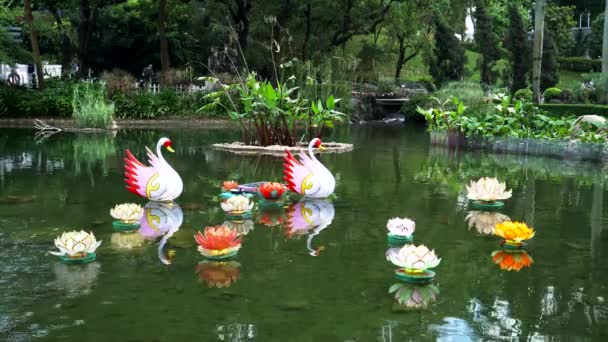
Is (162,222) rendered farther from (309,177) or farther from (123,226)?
(309,177)

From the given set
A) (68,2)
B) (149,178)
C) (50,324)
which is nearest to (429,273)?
(50,324)

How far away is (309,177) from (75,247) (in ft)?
13.2

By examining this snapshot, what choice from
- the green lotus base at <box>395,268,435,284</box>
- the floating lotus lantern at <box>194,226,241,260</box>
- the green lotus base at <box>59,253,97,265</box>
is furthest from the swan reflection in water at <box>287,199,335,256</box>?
the green lotus base at <box>59,253,97,265</box>

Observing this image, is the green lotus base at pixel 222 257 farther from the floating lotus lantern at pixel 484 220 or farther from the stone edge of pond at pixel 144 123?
the stone edge of pond at pixel 144 123

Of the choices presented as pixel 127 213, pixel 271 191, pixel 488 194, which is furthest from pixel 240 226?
pixel 488 194

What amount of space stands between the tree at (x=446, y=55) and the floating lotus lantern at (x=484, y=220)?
112ft

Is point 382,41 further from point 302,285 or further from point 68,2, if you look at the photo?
point 302,285

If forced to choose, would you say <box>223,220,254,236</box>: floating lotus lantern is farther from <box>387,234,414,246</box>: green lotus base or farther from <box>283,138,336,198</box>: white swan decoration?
<box>387,234,414,246</box>: green lotus base

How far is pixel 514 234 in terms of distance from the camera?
6914mm

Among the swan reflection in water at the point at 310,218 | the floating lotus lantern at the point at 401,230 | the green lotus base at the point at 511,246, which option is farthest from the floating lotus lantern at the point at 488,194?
the floating lotus lantern at the point at 401,230

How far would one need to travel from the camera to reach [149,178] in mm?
9195

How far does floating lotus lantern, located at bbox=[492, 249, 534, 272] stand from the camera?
253 inches

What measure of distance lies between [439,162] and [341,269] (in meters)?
9.46

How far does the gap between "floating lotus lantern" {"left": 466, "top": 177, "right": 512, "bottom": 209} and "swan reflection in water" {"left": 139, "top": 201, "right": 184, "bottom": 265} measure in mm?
3855
